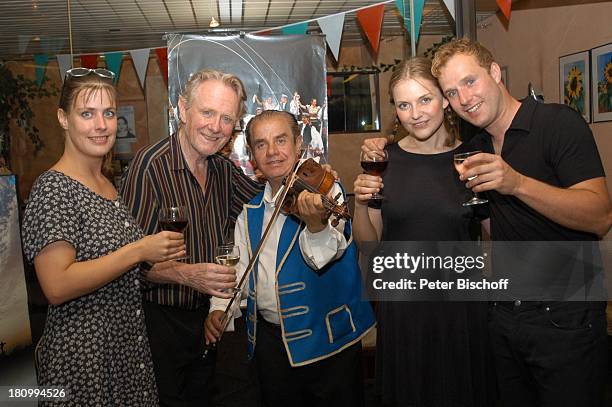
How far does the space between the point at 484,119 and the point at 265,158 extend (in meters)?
0.84

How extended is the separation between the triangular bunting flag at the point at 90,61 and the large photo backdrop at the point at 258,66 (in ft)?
1.64

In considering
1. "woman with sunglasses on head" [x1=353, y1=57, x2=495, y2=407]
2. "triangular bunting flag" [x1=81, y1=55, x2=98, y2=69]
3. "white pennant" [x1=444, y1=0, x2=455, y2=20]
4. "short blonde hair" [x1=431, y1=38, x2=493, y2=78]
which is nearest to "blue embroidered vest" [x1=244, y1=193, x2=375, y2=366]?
"woman with sunglasses on head" [x1=353, y1=57, x2=495, y2=407]

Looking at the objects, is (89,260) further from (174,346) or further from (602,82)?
(602,82)

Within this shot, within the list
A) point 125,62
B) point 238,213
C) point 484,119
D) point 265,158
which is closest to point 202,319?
point 238,213

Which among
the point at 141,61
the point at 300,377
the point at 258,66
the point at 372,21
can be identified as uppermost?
the point at 372,21

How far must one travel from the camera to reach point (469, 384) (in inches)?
84.4

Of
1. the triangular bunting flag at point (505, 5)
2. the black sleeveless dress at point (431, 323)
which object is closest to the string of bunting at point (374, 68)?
the triangular bunting flag at point (505, 5)

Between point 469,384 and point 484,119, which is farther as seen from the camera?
point 469,384

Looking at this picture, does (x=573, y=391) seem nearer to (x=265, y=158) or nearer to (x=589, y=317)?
(x=589, y=317)

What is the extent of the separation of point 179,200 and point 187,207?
0.04 meters

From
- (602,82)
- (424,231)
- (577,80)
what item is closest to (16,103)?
(424,231)

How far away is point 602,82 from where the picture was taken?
9.84ft

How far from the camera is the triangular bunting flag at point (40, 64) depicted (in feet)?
10.4

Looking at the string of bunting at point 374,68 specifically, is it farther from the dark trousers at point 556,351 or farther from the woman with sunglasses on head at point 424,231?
the dark trousers at point 556,351
